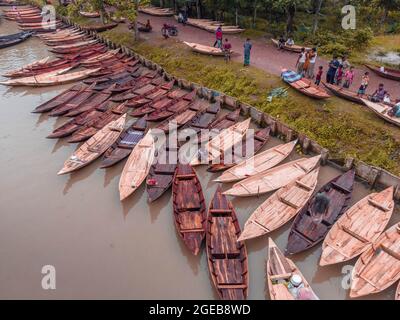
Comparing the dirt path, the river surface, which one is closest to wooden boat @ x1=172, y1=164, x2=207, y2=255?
the river surface

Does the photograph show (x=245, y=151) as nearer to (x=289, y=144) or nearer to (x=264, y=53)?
(x=289, y=144)

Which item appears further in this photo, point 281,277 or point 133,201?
point 133,201

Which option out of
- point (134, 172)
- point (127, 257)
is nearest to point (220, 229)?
point (127, 257)

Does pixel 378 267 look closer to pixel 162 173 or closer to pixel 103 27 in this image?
pixel 162 173

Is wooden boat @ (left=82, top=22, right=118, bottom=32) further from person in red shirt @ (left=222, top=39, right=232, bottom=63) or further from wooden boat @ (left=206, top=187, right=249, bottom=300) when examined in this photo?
wooden boat @ (left=206, top=187, right=249, bottom=300)

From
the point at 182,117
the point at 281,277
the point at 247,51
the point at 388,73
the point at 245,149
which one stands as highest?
the point at 247,51

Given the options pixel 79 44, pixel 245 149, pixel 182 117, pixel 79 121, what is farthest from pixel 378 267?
pixel 79 44
